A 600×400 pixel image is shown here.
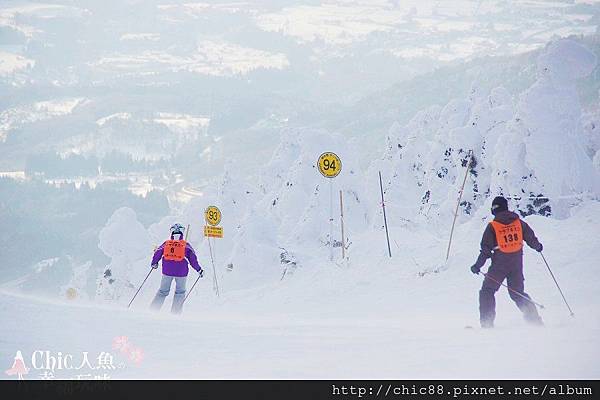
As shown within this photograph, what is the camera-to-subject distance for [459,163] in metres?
35.5

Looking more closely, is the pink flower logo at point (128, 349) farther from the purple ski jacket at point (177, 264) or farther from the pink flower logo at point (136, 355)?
the purple ski jacket at point (177, 264)

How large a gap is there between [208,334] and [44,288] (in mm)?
118086

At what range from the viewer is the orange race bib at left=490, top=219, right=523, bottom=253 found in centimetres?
980

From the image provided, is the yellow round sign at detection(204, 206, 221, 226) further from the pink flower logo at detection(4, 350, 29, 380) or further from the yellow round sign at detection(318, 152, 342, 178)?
the pink flower logo at detection(4, 350, 29, 380)

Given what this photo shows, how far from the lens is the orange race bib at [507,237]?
386 inches

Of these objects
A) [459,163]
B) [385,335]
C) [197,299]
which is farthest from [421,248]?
[459,163]

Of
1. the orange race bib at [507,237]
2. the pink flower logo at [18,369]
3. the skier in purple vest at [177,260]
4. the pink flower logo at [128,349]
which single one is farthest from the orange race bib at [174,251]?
the pink flower logo at [18,369]

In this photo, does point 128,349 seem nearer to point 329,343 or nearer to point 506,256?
point 329,343

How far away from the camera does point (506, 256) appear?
9.82 m

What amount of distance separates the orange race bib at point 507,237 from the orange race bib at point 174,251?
5099 millimetres

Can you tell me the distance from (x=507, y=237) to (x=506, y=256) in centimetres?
23

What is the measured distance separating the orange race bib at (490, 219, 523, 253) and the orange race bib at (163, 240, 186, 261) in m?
5.10

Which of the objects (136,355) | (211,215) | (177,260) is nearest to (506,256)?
(136,355)
